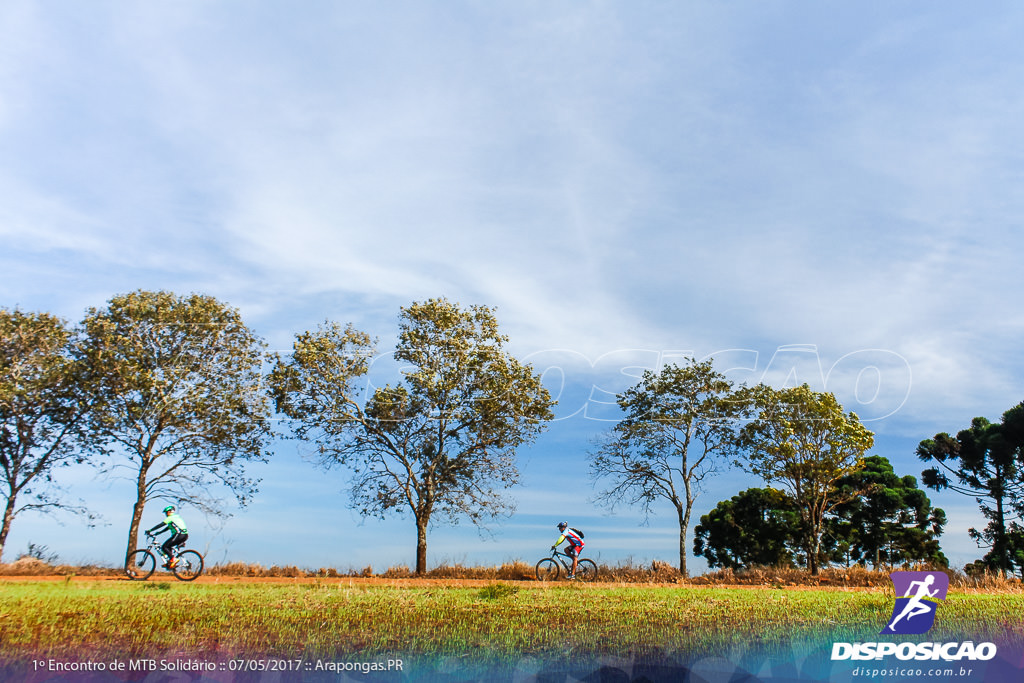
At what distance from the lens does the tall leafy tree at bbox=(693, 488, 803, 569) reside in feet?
130

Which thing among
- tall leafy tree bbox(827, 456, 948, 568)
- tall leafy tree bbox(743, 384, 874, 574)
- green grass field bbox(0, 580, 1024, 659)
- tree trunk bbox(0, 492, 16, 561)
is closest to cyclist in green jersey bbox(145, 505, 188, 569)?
green grass field bbox(0, 580, 1024, 659)

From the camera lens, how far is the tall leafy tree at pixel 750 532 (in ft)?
130

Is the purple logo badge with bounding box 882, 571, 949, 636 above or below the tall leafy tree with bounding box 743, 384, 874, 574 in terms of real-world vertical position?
below

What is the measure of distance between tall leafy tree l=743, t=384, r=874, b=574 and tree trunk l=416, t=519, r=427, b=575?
16.3 metres

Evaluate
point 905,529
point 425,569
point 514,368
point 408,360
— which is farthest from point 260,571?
point 905,529

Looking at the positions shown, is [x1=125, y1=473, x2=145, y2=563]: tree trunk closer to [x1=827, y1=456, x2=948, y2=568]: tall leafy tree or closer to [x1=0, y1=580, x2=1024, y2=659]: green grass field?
[x1=0, y1=580, x2=1024, y2=659]: green grass field

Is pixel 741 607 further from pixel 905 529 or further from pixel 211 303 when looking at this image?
pixel 905 529

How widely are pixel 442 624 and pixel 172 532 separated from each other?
14650 millimetres

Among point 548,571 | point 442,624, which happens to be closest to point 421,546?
point 548,571

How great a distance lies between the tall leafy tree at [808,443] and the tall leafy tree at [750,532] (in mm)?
4963

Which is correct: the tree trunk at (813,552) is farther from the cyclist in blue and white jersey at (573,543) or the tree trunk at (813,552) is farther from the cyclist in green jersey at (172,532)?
the cyclist in green jersey at (172,532)

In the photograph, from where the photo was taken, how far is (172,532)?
1962 centimetres

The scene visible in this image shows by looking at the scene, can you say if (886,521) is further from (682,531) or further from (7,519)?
(7,519)

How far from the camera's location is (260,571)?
24578 mm
